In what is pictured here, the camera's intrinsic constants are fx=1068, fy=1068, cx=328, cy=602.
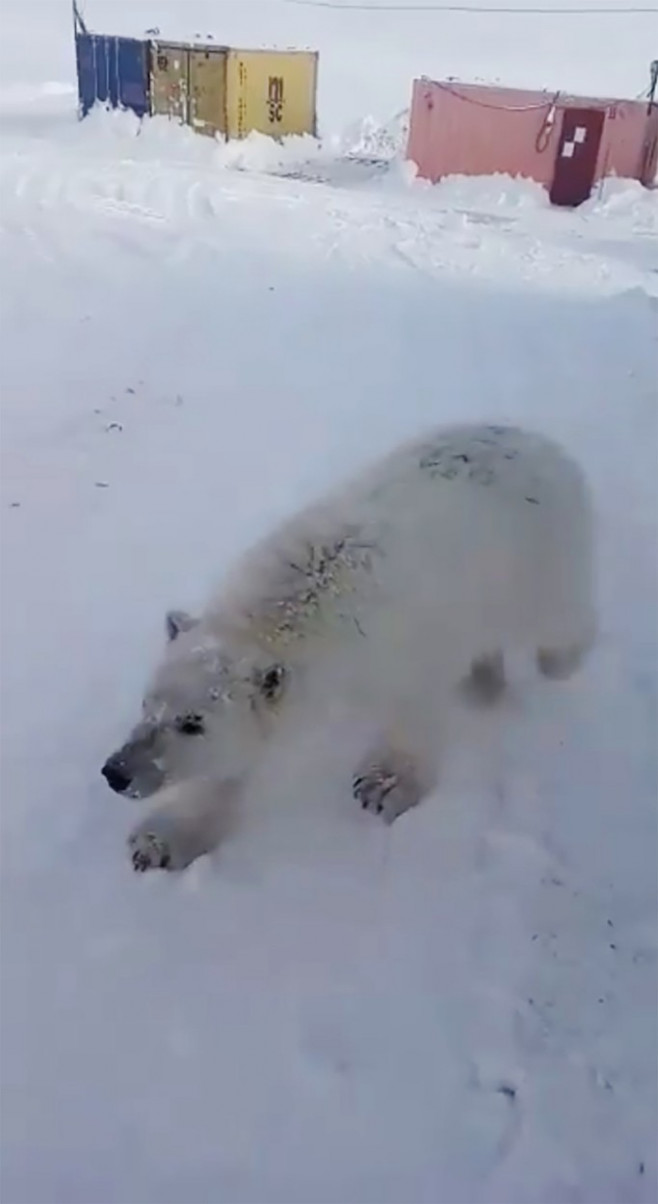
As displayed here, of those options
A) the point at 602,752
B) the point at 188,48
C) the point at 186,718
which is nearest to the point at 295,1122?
the point at 186,718

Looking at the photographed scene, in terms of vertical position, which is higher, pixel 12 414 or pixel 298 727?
pixel 298 727

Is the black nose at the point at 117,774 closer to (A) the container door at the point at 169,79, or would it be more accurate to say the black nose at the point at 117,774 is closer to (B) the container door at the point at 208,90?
(B) the container door at the point at 208,90

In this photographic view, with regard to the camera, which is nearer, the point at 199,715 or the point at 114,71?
the point at 199,715

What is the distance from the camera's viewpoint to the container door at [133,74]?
17.3 meters

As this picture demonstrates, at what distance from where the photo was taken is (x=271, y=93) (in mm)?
17984

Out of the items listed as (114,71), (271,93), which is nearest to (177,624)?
(271,93)

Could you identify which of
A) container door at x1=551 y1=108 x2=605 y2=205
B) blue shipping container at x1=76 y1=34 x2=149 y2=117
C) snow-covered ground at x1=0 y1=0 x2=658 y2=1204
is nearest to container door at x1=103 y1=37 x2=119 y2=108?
blue shipping container at x1=76 y1=34 x2=149 y2=117

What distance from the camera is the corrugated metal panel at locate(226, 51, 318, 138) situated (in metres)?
17.2

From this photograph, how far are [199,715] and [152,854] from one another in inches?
14.4

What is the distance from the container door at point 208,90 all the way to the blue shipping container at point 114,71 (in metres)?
0.83

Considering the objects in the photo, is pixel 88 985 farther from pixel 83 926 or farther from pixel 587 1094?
pixel 587 1094

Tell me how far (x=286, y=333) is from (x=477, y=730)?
441 centimetres

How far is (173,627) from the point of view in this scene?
2.64 metres

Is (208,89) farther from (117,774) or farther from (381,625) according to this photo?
(117,774)
